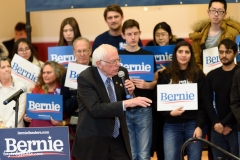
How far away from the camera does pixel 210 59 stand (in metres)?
6.94

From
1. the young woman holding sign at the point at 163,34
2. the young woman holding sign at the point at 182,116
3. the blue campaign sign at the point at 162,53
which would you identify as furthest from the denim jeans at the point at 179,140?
the young woman holding sign at the point at 163,34

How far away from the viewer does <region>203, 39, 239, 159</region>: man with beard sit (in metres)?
6.54

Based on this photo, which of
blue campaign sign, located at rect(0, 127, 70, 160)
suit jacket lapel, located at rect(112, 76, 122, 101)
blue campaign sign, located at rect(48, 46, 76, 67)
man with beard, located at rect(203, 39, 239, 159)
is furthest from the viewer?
blue campaign sign, located at rect(48, 46, 76, 67)

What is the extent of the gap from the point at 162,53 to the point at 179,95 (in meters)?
0.70

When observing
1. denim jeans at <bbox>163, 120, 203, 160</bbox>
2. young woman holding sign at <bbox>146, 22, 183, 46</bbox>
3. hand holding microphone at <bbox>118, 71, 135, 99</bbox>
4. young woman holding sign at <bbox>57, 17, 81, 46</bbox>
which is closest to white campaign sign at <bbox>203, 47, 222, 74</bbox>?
young woman holding sign at <bbox>146, 22, 183, 46</bbox>

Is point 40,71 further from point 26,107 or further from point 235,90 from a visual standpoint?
point 235,90

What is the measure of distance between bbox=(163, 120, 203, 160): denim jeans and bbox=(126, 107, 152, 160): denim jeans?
22 centimetres

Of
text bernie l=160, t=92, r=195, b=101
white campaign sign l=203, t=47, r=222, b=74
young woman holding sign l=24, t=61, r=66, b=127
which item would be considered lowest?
text bernie l=160, t=92, r=195, b=101

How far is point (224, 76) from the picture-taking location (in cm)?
661

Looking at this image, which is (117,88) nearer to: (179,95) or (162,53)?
(179,95)

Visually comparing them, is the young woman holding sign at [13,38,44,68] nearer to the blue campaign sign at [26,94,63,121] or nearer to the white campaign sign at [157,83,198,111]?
the blue campaign sign at [26,94,63,121]

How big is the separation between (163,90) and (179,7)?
384 cm

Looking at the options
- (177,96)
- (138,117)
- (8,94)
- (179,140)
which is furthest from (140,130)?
(8,94)

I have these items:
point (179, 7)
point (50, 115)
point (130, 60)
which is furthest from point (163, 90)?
point (179, 7)
